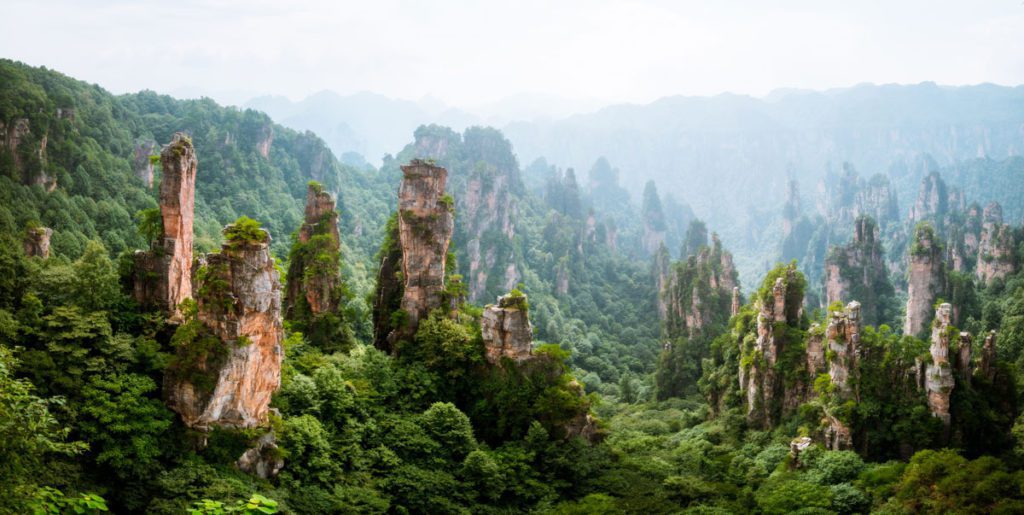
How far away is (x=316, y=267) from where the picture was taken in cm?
3206

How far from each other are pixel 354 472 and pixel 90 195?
141 feet

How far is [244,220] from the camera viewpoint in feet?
70.8

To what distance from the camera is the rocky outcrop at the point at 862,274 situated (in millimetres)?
70312

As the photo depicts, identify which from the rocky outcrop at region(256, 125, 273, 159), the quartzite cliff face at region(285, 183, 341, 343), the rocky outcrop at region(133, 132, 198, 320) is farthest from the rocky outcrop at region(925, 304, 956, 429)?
the rocky outcrop at region(256, 125, 273, 159)

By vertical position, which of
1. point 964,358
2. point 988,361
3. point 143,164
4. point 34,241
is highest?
point 143,164

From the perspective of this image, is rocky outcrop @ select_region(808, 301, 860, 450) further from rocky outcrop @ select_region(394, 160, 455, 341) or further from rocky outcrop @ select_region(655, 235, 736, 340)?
rocky outcrop @ select_region(655, 235, 736, 340)

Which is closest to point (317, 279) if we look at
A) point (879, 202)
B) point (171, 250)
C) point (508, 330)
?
point (171, 250)

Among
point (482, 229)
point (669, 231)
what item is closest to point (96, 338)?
point (482, 229)

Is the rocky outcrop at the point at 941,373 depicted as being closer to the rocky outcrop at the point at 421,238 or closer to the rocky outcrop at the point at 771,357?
the rocky outcrop at the point at 771,357

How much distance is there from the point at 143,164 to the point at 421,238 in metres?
Result: 49.6

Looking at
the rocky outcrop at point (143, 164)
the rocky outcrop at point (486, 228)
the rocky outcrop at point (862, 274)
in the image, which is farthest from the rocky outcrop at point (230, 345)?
the rocky outcrop at point (486, 228)

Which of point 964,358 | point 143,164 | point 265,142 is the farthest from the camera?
point 265,142

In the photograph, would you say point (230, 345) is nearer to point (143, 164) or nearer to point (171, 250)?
point (171, 250)

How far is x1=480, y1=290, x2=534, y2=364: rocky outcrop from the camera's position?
28.8 metres
